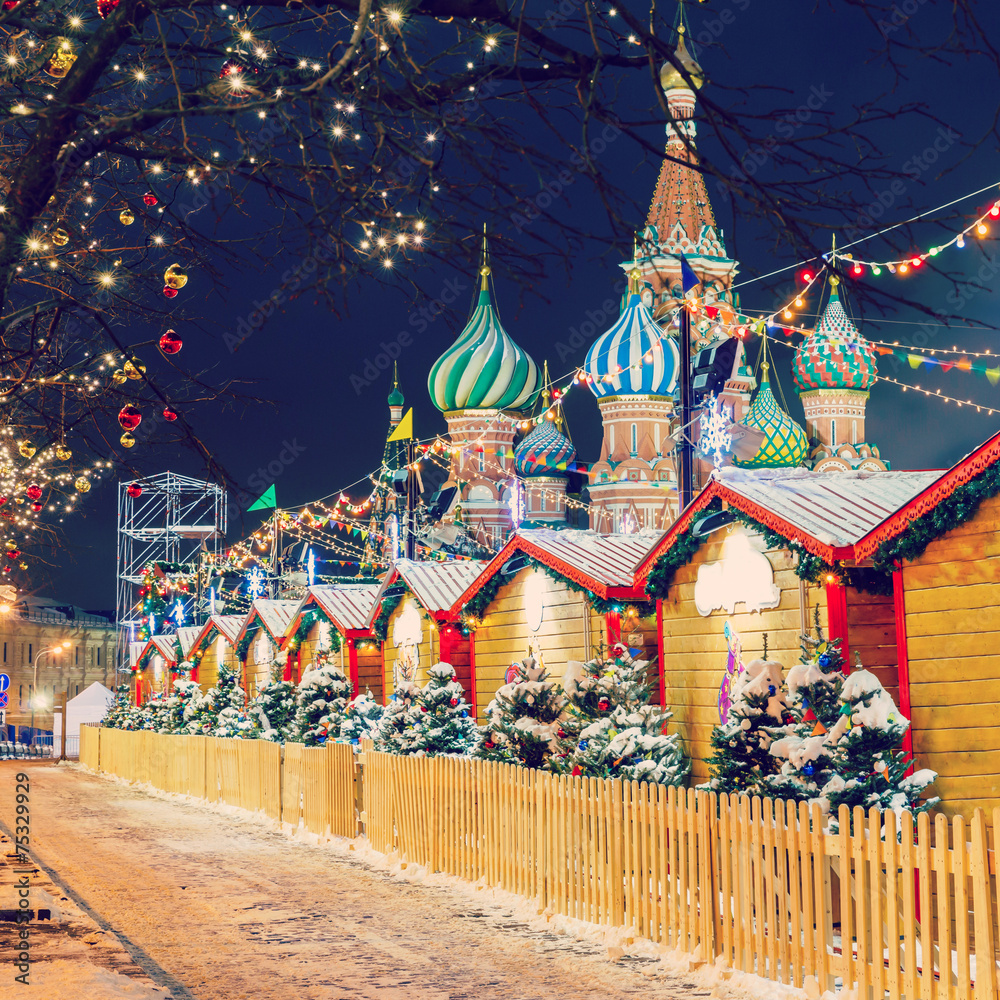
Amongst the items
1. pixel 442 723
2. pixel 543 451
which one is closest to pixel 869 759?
pixel 442 723

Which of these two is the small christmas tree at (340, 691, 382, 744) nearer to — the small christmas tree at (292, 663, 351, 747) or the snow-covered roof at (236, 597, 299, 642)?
the small christmas tree at (292, 663, 351, 747)

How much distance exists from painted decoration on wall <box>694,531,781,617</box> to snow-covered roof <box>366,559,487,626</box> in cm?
777

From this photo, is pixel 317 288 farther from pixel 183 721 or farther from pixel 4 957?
pixel 183 721

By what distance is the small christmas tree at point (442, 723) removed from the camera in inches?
699

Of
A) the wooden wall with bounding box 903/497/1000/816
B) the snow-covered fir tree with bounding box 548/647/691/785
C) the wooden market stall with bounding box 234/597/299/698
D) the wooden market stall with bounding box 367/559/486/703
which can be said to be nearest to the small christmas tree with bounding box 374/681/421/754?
the wooden market stall with bounding box 367/559/486/703

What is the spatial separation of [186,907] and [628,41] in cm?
900

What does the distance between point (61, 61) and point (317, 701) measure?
57.6 feet

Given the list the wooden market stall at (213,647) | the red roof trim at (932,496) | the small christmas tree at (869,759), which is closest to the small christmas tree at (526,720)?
the red roof trim at (932,496)

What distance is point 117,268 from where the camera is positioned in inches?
301

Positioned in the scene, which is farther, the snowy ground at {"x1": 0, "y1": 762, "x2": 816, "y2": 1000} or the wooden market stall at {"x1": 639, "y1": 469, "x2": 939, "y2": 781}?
the wooden market stall at {"x1": 639, "y1": 469, "x2": 939, "y2": 781}

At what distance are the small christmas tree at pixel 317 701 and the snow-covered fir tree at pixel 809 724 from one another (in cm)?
1306

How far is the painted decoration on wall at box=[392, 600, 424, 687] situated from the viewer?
24500 mm

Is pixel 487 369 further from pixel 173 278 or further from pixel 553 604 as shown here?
pixel 173 278

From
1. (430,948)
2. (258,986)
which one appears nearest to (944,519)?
(430,948)
